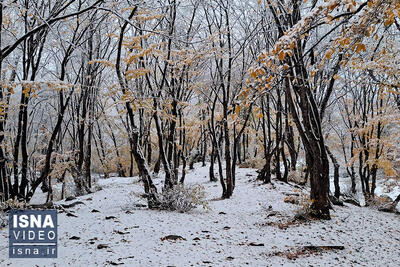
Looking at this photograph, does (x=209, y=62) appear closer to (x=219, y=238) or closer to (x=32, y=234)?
(x=219, y=238)

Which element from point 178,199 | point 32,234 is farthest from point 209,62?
point 32,234

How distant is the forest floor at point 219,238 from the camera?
4090 mm

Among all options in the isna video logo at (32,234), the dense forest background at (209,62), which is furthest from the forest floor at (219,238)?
the dense forest background at (209,62)

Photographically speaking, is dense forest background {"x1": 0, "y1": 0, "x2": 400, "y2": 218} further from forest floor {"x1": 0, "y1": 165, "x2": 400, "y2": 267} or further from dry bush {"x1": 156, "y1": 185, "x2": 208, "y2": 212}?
forest floor {"x1": 0, "y1": 165, "x2": 400, "y2": 267}

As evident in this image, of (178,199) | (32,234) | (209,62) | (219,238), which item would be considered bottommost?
(219,238)

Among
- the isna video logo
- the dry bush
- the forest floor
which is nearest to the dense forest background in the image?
the dry bush

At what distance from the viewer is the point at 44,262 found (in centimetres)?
377

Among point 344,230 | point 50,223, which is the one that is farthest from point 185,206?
point 344,230

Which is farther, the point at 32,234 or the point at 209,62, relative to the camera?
the point at 209,62

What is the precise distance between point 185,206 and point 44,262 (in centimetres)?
372

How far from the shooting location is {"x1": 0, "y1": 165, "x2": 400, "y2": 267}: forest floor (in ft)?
13.4

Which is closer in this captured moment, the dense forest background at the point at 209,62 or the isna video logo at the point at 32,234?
the dense forest background at the point at 209,62

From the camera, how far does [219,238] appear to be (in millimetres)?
5242

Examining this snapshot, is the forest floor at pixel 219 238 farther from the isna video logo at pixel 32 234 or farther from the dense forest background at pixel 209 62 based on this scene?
the dense forest background at pixel 209 62
